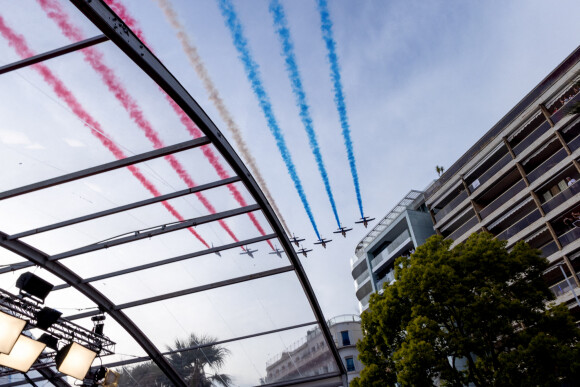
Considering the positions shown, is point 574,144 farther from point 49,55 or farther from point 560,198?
point 49,55

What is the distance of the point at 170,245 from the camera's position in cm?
1225

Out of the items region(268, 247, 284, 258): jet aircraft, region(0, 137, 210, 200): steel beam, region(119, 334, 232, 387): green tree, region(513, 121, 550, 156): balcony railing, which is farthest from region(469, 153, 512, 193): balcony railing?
region(0, 137, 210, 200): steel beam

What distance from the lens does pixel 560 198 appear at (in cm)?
2273

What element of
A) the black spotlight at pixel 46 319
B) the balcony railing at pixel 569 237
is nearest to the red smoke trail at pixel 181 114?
the black spotlight at pixel 46 319

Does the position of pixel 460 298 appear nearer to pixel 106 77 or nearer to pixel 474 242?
pixel 474 242

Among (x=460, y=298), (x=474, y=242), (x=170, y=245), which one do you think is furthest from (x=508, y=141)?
(x=170, y=245)

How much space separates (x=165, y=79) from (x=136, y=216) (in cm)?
490

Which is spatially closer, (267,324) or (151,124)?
(151,124)

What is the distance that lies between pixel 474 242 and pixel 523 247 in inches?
58.8

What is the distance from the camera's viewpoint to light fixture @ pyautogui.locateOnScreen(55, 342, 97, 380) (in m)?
6.20

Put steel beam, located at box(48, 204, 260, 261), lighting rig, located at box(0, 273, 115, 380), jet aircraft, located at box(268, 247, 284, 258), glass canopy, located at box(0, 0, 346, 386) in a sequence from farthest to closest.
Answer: jet aircraft, located at box(268, 247, 284, 258), steel beam, located at box(48, 204, 260, 261), glass canopy, located at box(0, 0, 346, 386), lighting rig, located at box(0, 273, 115, 380)

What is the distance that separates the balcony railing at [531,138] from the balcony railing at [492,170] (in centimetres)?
68

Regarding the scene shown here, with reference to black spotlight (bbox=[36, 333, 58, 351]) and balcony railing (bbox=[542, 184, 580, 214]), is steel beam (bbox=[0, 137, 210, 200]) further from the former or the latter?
balcony railing (bbox=[542, 184, 580, 214])

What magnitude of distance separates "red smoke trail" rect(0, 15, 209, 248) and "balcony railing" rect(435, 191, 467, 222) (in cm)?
2544
